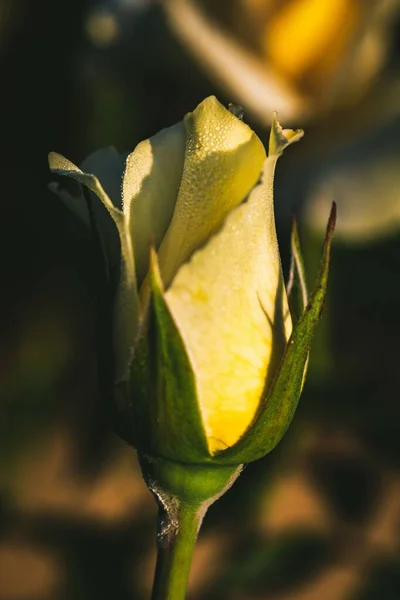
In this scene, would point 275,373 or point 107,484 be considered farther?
point 107,484

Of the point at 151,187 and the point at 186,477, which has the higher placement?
the point at 151,187

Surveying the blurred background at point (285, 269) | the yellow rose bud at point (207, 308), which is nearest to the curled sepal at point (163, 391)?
the yellow rose bud at point (207, 308)

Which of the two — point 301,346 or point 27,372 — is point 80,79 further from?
point 301,346

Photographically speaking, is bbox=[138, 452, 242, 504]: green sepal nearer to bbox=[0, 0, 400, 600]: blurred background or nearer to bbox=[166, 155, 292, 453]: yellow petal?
bbox=[166, 155, 292, 453]: yellow petal

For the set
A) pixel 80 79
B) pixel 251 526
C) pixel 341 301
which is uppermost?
pixel 80 79

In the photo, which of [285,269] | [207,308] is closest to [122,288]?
[207,308]

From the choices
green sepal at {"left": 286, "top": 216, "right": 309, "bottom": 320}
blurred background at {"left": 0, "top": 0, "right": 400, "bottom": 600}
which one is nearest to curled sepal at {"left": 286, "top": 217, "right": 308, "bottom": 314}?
green sepal at {"left": 286, "top": 216, "right": 309, "bottom": 320}

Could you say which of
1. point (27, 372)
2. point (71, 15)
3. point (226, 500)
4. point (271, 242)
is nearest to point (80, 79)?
point (71, 15)

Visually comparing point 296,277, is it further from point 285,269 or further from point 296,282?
point 285,269
